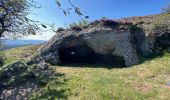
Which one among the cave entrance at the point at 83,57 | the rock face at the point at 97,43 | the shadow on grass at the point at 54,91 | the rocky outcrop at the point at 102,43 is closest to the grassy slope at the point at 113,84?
the shadow on grass at the point at 54,91

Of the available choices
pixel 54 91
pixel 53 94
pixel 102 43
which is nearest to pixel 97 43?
pixel 102 43

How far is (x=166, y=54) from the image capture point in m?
26.7

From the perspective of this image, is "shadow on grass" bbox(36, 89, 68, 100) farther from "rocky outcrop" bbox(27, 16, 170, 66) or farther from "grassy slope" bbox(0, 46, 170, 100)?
"rocky outcrop" bbox(27, 16, 170, 66)

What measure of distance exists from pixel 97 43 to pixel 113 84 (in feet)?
28.9

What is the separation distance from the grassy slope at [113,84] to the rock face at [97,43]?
2.72m

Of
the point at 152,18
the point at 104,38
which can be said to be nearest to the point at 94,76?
the point at 104,38

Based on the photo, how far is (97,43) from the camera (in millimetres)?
27594

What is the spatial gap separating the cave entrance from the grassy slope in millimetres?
4107

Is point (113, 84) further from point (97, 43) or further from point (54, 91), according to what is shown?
point (97, 43)

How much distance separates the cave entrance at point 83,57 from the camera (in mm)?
27969

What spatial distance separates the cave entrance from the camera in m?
28.0

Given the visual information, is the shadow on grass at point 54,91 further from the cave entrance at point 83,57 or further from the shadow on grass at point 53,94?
the cave entrance at point 83,57

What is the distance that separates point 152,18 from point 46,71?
47.1ft

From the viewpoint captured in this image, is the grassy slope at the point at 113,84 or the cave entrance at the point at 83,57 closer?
the grassy slope at the point at 113,84
